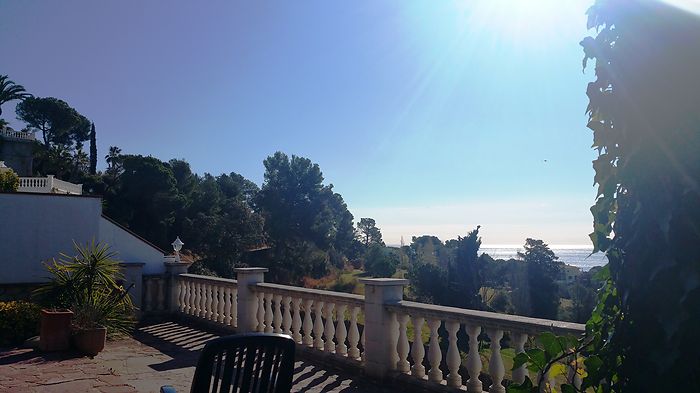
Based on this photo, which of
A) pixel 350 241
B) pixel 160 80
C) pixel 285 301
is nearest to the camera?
pixel 285 301

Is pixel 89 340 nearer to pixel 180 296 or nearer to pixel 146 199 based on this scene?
pixel 180 296

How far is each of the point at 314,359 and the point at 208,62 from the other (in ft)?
23.0

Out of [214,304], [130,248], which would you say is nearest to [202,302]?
[214,304]

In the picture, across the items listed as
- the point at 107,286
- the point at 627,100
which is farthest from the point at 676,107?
the point at 107,286

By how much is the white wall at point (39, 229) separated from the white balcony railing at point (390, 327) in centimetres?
Result: 372

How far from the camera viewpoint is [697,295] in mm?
1304

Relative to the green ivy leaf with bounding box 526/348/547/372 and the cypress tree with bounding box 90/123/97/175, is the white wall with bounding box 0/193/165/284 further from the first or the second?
the cypress tree with bounding box 90/123/97/175

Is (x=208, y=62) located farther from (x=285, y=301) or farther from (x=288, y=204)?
(x=288, y=204)

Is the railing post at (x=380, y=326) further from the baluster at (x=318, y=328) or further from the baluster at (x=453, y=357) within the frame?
the baluster at (x=318, y=328)

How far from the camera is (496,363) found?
438 centimetres

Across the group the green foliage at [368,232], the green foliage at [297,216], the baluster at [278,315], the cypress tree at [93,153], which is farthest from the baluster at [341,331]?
the cypress tree at [93,153]

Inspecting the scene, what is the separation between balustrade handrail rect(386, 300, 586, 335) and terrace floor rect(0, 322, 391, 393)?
3.09ft

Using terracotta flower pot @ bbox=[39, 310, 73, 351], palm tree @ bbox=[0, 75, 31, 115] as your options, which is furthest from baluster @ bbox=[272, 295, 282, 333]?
palm tree @ bbox=[0, 75, 31, 115]

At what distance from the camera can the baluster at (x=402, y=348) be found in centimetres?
543
